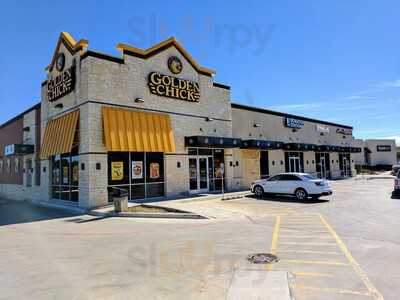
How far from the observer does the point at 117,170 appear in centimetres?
1816

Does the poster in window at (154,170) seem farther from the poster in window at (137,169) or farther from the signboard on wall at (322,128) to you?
the signboard on wall at (322,128)

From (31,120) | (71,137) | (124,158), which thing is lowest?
(124,158)

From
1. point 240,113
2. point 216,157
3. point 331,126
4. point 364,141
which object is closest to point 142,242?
point 216,157

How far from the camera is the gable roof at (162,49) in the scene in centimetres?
1919

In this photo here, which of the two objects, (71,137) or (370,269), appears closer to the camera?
(370,269)

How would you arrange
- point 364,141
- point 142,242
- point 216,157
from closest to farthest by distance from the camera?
point 142,242 → point 216,157 → point 364,141

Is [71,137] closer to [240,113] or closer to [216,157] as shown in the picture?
[216,157]

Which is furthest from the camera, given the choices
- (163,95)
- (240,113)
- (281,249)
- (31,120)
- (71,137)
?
(240,113)

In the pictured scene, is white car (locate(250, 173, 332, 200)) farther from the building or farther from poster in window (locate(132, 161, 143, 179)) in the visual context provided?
the building

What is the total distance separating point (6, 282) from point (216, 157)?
18894 mm

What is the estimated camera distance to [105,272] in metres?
6.54

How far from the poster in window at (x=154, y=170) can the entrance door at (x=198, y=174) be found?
281 cm

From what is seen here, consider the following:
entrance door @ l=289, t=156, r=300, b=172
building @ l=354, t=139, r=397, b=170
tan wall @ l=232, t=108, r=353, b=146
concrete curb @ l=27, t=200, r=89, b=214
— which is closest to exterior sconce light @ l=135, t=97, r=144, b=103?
concrete curb @ l=27, t=200, r=89, b=214

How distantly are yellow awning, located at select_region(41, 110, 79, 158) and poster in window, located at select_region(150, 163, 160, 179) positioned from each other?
194 inches
